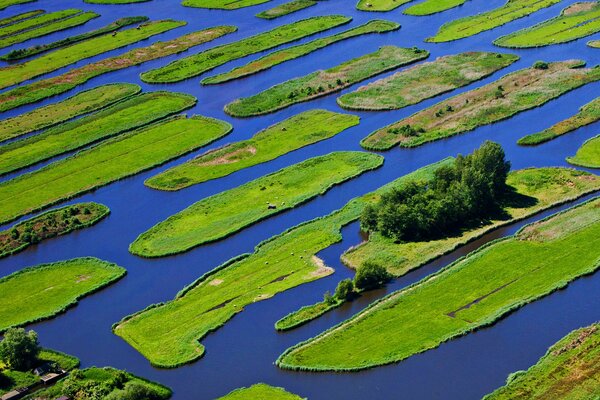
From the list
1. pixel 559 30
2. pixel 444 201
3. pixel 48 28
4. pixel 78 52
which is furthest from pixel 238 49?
pixel 444 201

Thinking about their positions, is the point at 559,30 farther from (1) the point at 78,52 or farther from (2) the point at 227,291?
(2) the point at 227,291

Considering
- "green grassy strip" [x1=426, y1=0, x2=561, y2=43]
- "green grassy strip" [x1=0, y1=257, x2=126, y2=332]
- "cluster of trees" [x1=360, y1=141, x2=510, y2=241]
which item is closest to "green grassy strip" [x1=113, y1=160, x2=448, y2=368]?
"cluster of trees" [x1=360, y1=141, x2=510, y2=241]

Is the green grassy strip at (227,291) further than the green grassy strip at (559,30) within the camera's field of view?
No

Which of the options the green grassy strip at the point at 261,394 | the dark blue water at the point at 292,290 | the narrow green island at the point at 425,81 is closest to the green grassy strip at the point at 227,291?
the dark blue water at the point at 292,290

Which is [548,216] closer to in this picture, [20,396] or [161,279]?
[161,279]

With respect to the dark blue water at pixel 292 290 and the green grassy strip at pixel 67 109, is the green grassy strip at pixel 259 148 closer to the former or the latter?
the dark blue water at pixel 292 290

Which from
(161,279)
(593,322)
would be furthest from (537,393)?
(161,279)
